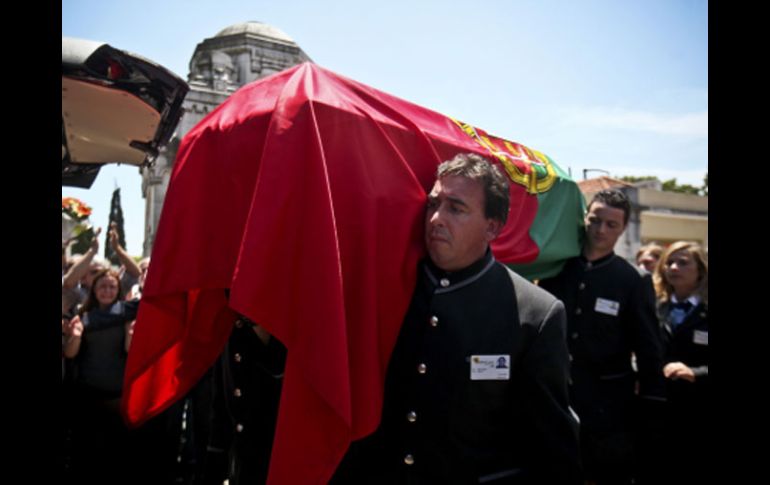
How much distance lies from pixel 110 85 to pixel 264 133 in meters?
1.48

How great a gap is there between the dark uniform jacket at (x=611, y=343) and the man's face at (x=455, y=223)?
1829mm

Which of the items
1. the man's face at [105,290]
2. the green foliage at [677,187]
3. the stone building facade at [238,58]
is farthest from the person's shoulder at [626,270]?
the green foliage at [677,187]

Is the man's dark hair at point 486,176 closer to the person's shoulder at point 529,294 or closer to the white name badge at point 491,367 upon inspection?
the person's shoulder at point 529,294

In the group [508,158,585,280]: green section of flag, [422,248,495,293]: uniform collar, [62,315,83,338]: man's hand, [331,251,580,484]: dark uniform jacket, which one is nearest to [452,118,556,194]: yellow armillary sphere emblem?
[508,158,585,280]: green section of flag

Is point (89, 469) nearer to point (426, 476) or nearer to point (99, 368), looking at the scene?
point (99, 368)

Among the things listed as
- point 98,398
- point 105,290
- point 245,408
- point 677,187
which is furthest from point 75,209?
point 677,187

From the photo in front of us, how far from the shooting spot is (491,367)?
6.34 feet

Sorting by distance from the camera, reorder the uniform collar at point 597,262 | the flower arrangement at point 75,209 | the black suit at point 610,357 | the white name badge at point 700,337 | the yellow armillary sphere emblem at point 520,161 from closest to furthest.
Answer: the yellow armillary sphere emblem at point 520,161, the black suit at point 610,357, the uniform collar at point 597,262, the white name badge at point 700,337, the flower arrangement at point 75,209

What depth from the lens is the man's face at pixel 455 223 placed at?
2.04m

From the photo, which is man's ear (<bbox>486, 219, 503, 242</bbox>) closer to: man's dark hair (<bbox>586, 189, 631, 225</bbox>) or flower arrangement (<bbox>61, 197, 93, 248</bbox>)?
man's dark hair (<bbox>586, 189, 631, 225</bbox>)

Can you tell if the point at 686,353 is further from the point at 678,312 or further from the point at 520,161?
the point at 520,161

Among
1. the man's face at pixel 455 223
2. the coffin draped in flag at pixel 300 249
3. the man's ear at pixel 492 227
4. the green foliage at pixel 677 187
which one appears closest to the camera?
the coffin draped in flag at pixel 300 249

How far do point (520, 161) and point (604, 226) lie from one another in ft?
3.00

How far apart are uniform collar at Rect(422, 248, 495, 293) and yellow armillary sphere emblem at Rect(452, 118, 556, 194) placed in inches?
35.1
